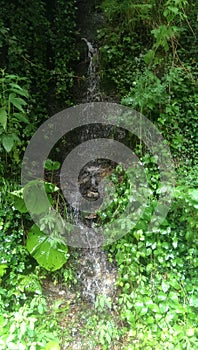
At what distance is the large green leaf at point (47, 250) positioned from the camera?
2.55 m

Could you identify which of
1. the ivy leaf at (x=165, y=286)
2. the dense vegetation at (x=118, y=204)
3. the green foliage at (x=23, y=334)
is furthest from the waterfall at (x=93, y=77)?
the green foliage at (x=23, y=334)

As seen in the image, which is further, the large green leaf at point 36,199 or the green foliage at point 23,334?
the large green leaf at point 36,199

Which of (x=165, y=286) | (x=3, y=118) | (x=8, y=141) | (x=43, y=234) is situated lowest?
(x=165, y=286)

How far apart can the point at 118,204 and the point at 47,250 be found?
780mm

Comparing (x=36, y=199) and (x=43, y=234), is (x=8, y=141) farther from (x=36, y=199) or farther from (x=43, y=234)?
(x=43, y=234)

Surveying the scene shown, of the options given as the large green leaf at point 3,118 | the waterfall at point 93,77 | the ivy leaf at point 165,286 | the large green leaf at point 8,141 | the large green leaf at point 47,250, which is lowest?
the ivy leaf at point 165,286

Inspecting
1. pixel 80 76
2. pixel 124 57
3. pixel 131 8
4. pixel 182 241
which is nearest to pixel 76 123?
pixel 80 76

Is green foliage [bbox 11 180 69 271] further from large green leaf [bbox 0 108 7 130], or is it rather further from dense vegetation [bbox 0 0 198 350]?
large green leaf [bbox 0 108 7 130]

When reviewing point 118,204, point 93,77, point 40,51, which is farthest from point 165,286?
point 40,51

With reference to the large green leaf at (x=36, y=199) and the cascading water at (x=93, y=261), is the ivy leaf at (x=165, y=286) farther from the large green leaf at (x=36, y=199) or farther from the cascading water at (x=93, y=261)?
the large green leaf at (x=36, y=199)

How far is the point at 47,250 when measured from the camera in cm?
257

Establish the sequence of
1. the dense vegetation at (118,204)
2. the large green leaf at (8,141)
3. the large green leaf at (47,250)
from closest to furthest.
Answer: the dense vegetation at (118,204), the large green leaf at (47,250), the large green leaf at (8,141)

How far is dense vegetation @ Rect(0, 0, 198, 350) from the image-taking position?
2125mm

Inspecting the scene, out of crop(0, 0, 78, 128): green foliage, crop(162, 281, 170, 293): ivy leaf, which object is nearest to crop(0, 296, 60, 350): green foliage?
crop(162, 281, 170, 293): ivy leaf
